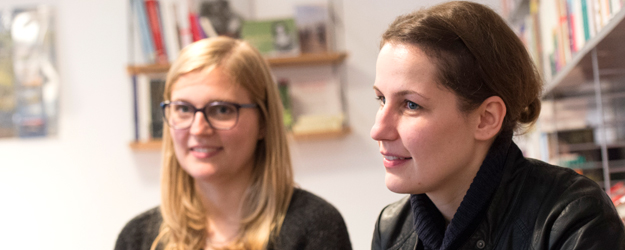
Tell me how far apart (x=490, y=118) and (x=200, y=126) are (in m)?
0.85

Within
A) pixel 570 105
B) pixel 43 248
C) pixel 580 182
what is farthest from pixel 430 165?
pixel 43 248

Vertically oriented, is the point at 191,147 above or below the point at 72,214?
above

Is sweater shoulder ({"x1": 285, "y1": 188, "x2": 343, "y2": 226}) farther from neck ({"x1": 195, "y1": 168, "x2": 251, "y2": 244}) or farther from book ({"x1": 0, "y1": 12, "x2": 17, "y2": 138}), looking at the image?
book ({"x1": 0, "y1": 12, "x2": 17, "y2": 138})

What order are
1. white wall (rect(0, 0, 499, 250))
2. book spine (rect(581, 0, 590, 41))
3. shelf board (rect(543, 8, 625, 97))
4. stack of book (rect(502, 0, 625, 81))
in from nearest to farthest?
shelf board (rect(543, 8, 625, 97)) < stack of book (rect(502, 0, 625, 81)) < book spine (rect(581, 0, 590, 41)) < white wall (rect(0, 0, 499, 250))

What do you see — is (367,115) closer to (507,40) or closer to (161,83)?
(161,83)

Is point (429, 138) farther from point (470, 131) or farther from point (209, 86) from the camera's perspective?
point (209, 86)

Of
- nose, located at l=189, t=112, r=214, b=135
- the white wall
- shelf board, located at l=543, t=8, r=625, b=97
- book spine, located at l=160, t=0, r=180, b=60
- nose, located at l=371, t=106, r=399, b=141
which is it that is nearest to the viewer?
nose, located at l=371, t=106, r=399, b=141

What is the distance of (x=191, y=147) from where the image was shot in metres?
1.56

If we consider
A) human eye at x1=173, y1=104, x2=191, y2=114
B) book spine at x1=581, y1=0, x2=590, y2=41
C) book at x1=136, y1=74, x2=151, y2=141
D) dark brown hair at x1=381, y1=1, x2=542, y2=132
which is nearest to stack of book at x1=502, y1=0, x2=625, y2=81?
book spine at x1=581, y1=0, x2=590, y2=41

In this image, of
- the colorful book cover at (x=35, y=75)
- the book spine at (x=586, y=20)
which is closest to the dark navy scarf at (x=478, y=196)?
the book spine at (x=586, y=20)

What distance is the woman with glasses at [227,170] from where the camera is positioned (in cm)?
154

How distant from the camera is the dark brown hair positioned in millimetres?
941

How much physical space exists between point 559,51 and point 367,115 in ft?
4.35

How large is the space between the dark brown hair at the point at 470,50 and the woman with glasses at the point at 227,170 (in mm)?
689
